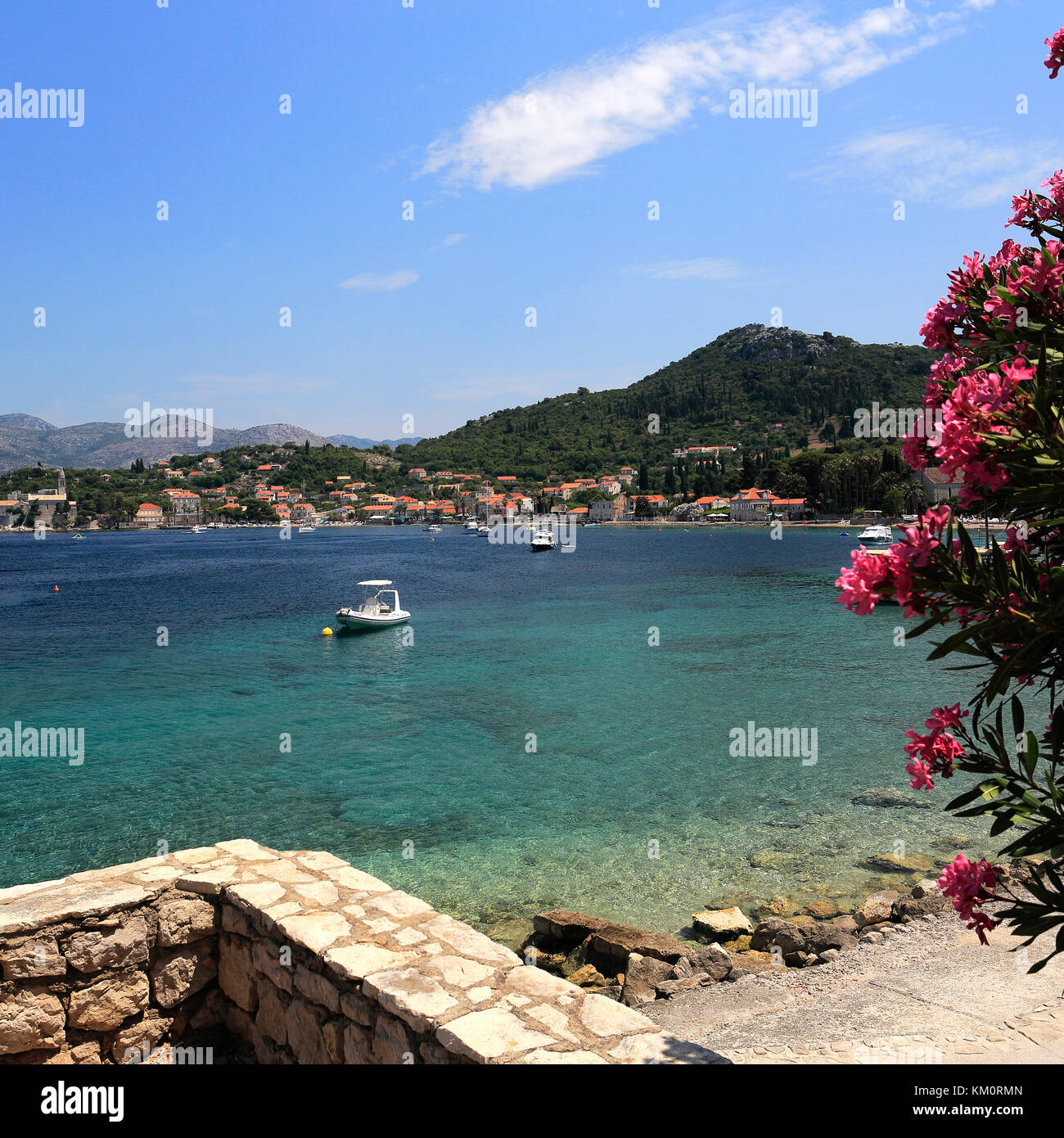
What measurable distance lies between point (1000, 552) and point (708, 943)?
24.1 ft

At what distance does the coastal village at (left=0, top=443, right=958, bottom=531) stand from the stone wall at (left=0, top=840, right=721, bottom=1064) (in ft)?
398

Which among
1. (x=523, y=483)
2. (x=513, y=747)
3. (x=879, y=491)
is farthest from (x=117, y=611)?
(x=523, y=483)

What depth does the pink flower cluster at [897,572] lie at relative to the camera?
2115 millimetres

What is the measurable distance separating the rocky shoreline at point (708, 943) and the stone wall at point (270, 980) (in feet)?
10.1

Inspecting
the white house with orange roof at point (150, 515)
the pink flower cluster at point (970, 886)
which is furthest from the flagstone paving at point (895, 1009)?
the white house with orange roof at point (150, 515)

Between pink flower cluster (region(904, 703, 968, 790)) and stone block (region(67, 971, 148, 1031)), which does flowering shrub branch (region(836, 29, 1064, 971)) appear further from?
stone block (region(67, 971, 148, 1031))

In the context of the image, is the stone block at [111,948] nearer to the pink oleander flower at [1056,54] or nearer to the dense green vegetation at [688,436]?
the pink oleander flower at [1056,54]

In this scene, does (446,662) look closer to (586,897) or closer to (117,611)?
(586,897)

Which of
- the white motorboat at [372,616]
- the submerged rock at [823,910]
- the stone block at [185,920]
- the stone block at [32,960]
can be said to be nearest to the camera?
the stone block at [32,960]

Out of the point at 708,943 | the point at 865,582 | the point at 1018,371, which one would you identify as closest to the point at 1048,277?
the point at 1018,371

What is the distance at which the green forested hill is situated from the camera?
15988 centimetres

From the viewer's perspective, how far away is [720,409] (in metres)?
179

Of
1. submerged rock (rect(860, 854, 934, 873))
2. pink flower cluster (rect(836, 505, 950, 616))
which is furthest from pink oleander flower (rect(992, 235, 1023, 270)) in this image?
submerged rock (rect(860, 854, 934, 873))
